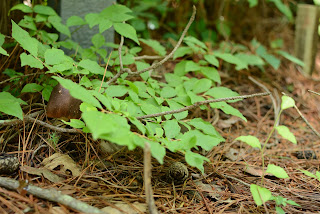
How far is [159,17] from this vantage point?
3.32 metres

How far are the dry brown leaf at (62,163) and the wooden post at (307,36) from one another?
278cm

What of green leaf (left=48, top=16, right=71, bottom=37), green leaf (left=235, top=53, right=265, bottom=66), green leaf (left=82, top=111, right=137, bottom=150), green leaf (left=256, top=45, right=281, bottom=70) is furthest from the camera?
green leaf (left=256, top=45, right=281, bottom=70)

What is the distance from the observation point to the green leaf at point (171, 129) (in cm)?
140

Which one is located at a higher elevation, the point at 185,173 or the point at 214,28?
the point at 214,28

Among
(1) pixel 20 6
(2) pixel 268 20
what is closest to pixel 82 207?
(1) pixel 20 6

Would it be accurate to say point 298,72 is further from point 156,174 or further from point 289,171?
point 156,174

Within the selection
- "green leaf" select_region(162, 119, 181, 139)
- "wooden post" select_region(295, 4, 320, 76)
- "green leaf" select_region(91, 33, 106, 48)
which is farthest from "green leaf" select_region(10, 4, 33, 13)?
"wooden post" select_region(295, 4, 320, 76)

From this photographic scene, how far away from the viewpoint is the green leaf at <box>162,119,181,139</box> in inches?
55.0

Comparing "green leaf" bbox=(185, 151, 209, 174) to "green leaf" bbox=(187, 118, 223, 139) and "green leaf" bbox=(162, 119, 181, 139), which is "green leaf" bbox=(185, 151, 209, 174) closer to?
"green leaf" bbox=(162, 119, 181, 139)

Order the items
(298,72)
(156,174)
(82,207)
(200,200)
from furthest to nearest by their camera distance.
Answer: (298,72) → (156,174) → (200,200) → (82,207)

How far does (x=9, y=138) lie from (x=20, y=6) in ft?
2.92

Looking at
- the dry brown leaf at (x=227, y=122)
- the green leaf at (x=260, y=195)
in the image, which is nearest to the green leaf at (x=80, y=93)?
the green leaf at (x=260, y=195)

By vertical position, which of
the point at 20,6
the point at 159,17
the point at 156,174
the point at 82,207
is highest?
the point at 20,6

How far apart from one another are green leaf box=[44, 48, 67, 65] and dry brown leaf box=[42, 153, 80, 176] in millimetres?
462
